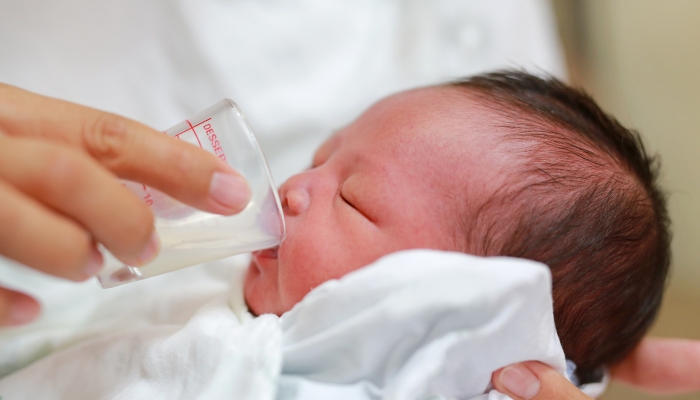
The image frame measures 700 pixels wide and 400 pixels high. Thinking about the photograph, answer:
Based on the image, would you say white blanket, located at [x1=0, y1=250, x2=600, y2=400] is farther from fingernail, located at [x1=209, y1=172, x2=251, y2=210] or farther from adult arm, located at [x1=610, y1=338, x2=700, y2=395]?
adult arm, located at [x1=610, y1=338, x2=700, y2=395]

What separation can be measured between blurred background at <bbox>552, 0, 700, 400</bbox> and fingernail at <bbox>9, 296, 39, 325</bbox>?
5.14ft

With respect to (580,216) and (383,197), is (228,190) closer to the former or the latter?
(383,197)

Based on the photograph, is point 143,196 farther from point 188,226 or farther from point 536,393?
point 536,393

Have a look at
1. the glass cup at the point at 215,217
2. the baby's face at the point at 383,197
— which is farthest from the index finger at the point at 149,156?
the baby's face at the point at 383,197

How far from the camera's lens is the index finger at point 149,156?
540mm

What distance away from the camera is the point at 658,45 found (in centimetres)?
154

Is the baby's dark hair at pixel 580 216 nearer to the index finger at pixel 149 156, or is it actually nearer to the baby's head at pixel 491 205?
the baby's head at pixel 491 205

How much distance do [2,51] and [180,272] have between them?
60 centimetres

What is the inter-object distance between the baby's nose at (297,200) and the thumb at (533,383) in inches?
16.4

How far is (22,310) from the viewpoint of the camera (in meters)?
0.60

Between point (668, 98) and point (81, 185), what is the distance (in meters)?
1.63

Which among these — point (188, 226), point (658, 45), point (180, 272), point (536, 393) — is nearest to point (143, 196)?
point (188, 226)

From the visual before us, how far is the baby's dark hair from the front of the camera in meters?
0.81

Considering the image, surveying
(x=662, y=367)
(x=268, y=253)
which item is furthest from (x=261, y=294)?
(x=662, y=367)
